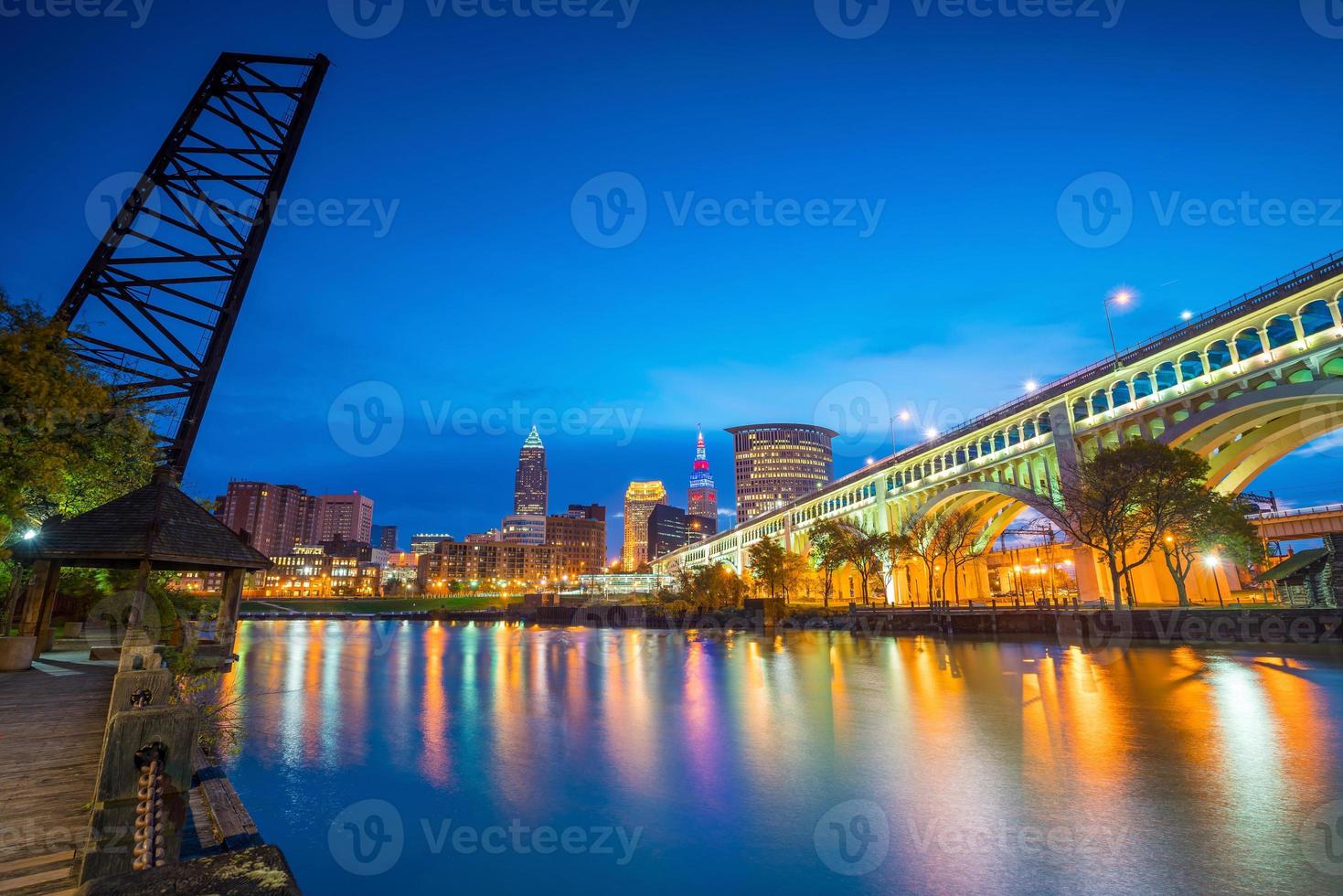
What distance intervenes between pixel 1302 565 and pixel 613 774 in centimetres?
4662

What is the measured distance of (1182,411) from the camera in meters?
47.8

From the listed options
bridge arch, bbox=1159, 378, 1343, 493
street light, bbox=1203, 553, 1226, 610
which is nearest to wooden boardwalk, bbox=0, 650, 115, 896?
bridge arch, bbox=1159, 378, 1343, 493

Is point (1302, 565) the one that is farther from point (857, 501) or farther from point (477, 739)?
point (857, 501)

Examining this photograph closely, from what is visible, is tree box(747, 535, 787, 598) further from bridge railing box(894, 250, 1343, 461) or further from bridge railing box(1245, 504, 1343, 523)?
bridge railing box(1245, 504, 1343, 523)

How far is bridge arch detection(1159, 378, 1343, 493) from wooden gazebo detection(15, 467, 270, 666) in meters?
57.4

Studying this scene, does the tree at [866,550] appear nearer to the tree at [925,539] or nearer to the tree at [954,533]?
the tree at [925,539]

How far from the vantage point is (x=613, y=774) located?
12172 mm

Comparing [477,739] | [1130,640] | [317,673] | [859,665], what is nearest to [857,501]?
[1130,640]

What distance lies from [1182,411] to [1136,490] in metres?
11.5

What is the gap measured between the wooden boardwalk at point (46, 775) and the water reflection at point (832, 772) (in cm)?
280

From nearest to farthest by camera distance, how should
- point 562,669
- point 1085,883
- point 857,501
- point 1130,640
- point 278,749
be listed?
point 1085,883, point 278,749, point 562,669, point 1130,640, point 857,501

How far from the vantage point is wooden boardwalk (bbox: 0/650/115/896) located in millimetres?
5887

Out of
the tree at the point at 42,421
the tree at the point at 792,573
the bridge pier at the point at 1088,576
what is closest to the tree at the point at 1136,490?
the bridge pier at the point at 1088,576

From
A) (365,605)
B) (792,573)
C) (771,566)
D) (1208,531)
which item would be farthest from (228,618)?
(365,605)
